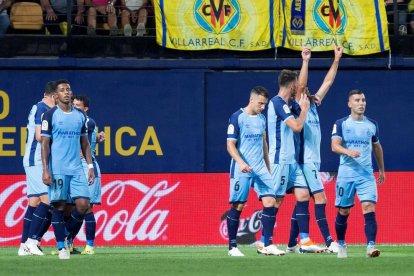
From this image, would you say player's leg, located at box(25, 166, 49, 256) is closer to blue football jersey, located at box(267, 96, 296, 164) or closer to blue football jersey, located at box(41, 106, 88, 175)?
blue football jersey, located at box(41, 106, 88, 175)

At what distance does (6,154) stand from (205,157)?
339cm

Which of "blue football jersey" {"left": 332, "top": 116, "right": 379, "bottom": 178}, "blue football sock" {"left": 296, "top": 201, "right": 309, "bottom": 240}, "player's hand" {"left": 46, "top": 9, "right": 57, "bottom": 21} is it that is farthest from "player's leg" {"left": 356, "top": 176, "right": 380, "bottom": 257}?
"player's hand" {"left": 46, "top": 9, "right": 57, "bottom": 21}

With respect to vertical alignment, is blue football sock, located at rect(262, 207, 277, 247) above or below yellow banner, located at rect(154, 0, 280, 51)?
below

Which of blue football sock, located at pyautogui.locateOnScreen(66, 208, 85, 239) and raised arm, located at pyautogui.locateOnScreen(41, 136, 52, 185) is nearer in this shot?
raised arm, located at pyautogui.locateOnScreen(41, 136, 52, 185)

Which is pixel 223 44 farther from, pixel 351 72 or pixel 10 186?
pixel 10 186

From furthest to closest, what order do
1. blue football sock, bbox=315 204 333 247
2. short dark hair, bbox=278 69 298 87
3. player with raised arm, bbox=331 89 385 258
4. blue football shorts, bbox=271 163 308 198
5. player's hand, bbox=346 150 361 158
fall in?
blue football sock, bbox=315 204 333 247 → blue football shorts, bbox=271 163 308 198 → short dark hair, bbox=278 69 298 87 → player with raised arm, bbox=331 89 385 258 → player's hand, bbox=346 150 361 158

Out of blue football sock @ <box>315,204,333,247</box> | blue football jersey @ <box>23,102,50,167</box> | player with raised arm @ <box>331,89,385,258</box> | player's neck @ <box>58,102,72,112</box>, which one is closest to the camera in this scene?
player's neck @ <box>58,102,72,112</box>

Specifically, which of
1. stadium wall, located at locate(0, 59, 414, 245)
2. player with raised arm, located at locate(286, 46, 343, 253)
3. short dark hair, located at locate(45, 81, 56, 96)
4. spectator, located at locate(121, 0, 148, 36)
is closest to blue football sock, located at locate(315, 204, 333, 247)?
player with raised arm, located at locate(286, 46, 343, 253)

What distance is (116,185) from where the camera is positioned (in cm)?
1898

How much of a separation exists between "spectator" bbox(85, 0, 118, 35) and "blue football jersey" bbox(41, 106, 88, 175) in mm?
7543

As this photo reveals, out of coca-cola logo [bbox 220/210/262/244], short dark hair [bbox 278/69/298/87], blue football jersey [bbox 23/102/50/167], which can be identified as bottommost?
coca-cola logo [bbox 220/210/262/244]

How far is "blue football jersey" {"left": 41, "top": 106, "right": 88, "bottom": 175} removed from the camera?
13.6 metres

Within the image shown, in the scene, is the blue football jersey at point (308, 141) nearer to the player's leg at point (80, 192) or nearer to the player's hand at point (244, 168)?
the player's hand at point (244, 168)

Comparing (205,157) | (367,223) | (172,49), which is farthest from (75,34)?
(367,223)
